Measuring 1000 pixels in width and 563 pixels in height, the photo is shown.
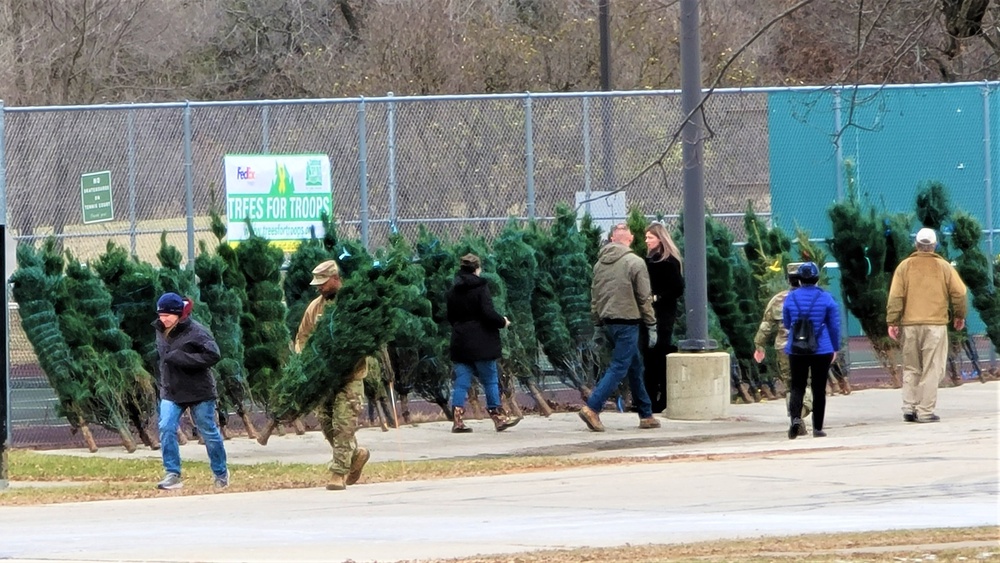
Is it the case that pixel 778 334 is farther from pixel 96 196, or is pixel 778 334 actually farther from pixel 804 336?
pixel 96 196

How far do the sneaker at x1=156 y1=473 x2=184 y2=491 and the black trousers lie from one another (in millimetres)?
5468

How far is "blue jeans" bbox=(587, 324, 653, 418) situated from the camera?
15625mm

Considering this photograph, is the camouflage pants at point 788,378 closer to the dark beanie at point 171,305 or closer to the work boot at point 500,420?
the work boot at point 500,420

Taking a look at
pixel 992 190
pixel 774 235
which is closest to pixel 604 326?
pixel 774 235

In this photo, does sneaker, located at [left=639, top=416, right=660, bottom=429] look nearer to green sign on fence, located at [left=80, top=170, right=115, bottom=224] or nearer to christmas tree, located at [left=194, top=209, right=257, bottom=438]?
christmas tree, located at [left=194, top=209, right=257, bottom=438]

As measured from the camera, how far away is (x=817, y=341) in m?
14.5

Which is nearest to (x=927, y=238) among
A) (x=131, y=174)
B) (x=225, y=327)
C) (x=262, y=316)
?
(x=262, y=316)

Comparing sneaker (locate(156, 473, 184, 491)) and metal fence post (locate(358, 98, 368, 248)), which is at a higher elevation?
metal fence post (locate(358, 98, 368, 248))

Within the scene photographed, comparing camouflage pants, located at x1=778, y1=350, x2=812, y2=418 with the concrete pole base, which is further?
the concrete pole base

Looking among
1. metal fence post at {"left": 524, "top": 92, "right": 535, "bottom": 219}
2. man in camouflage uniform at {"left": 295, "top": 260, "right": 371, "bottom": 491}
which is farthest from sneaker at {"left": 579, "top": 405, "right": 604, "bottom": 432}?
man in camouflage uniform at {"left": 295, "top": 260, "right": 371, "bottom": 491}

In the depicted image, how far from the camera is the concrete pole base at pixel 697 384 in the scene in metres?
16.3

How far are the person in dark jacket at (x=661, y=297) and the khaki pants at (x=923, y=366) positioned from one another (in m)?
2.35

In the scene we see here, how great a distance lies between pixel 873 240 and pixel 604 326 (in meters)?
4.12

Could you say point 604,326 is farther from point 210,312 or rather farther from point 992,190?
point 992,190
